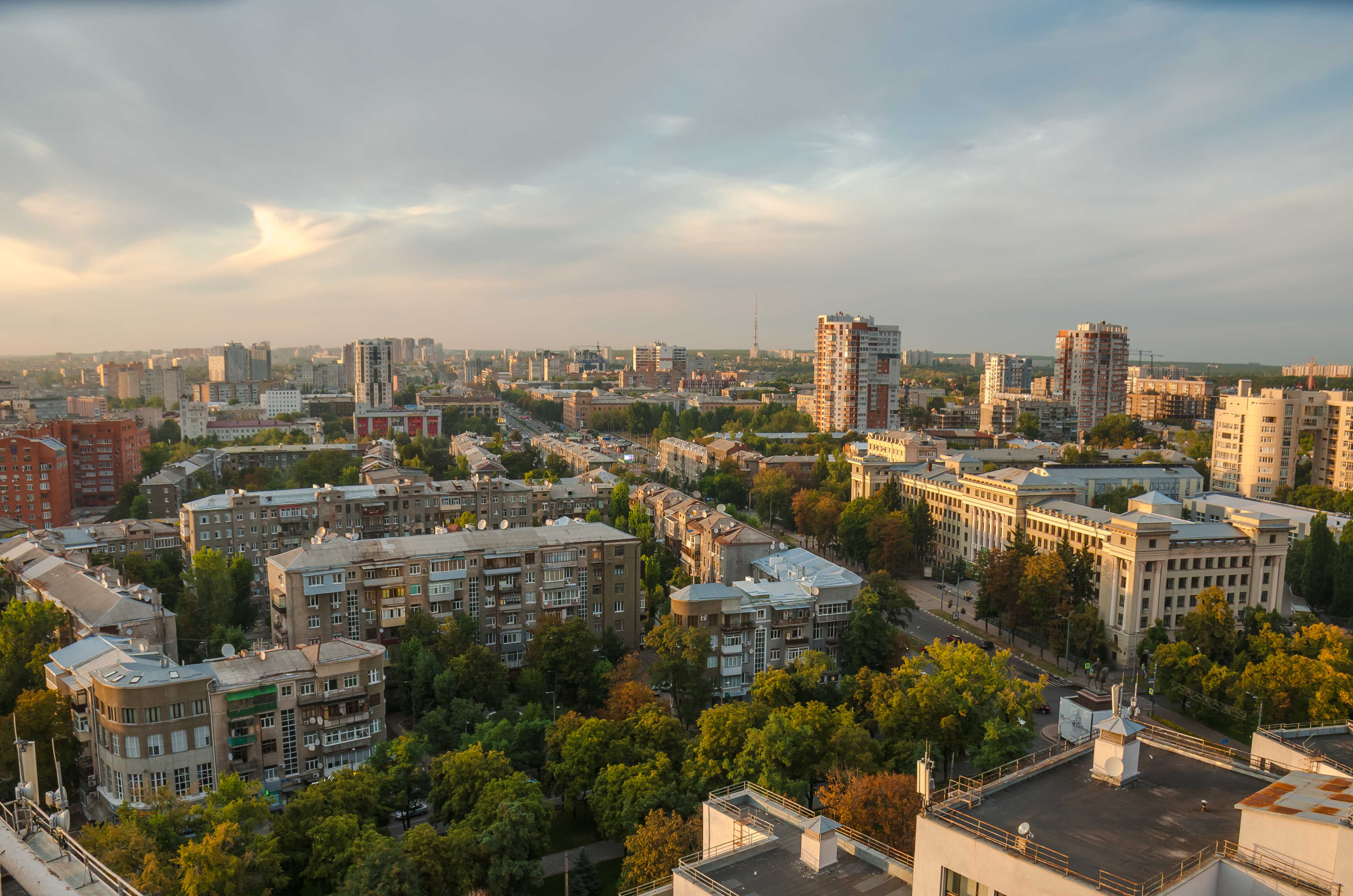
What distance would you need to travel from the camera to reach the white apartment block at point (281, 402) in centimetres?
10719

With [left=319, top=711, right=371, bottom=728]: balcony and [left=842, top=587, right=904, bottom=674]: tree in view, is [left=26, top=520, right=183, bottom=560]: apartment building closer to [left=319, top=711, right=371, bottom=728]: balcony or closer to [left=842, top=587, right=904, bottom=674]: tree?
[left=319, top=711, right=371, bottom=728]: balcony

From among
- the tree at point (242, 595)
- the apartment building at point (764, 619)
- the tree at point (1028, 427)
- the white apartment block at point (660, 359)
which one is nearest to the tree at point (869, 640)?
the apartment building at point (764, 619)

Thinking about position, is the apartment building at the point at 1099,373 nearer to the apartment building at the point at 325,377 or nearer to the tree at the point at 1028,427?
the tree at the point at 1028,427

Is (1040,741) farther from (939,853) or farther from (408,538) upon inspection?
(408,538)

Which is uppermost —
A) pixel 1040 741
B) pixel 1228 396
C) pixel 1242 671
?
pixel 1228 396

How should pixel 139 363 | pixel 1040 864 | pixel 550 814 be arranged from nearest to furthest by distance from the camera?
1. pixel 1040 864
2. pixel 550 814
3. pixel 139 363

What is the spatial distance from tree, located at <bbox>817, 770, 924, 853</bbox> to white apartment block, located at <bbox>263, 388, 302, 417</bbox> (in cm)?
10366

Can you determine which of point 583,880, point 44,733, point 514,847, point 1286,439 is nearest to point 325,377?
point 1286,439

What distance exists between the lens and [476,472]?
155ft

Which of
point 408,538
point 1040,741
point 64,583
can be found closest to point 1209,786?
point 1040,741

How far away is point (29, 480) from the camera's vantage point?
44656 mm

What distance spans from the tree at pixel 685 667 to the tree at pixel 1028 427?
214 feet

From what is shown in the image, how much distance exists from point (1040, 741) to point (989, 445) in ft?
167

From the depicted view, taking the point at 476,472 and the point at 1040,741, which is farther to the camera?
the point at 476,472
